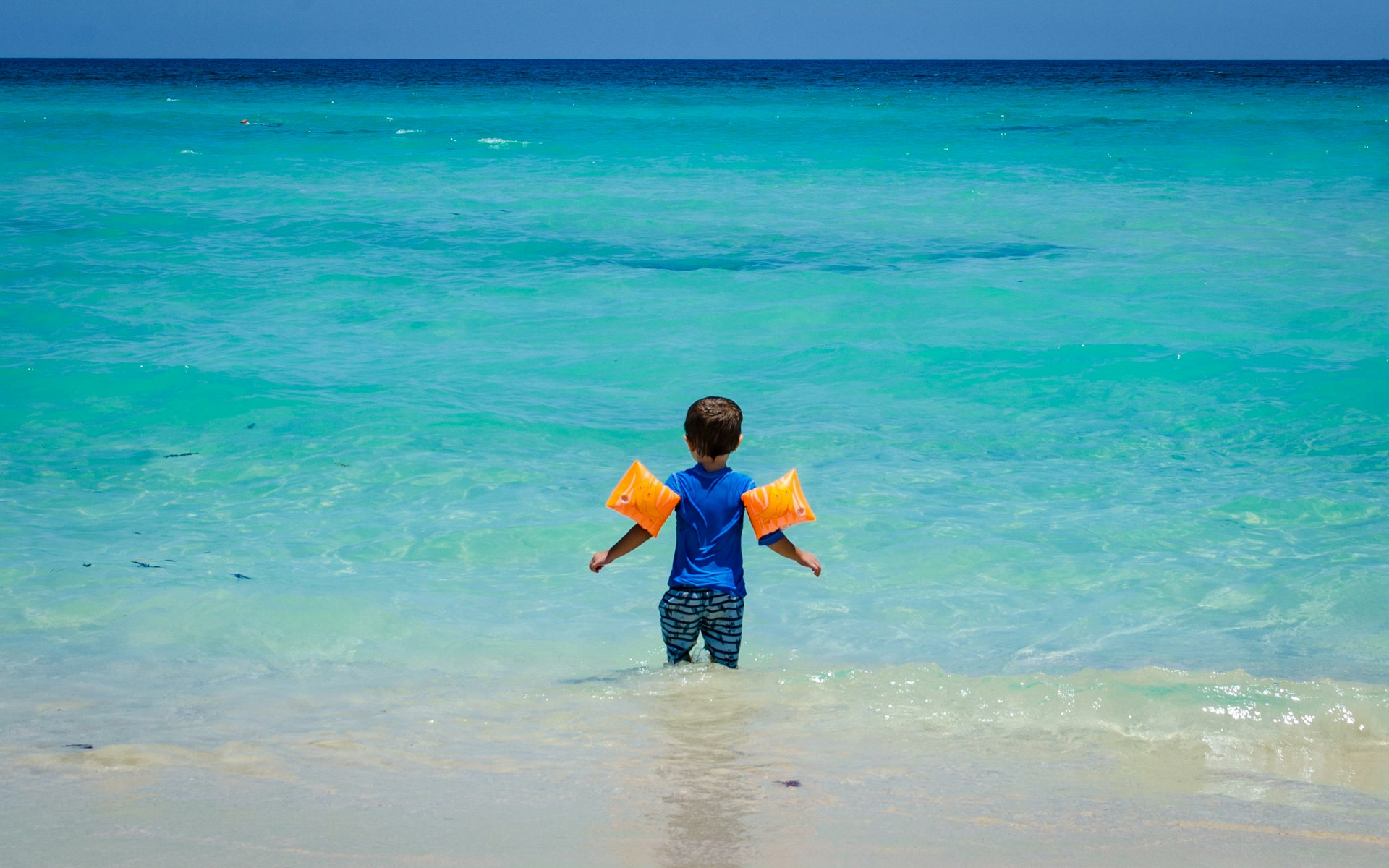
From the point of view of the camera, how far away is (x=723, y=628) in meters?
4.14

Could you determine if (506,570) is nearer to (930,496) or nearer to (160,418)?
(930,496)

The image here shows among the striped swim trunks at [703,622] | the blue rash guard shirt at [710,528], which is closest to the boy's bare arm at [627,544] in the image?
the blue rash guard shirt at [710,528]

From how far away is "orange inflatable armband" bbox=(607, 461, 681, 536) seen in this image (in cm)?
384

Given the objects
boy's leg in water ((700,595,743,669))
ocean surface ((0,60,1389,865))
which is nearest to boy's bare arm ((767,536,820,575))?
boy's leg in water ((700,595,743,669))

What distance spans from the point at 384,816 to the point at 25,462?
18.7ft

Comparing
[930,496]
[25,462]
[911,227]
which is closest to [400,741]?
[930,496]

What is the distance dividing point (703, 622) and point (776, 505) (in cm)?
57

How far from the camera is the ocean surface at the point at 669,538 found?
3.19 meters

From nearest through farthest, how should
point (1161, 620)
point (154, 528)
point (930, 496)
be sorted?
point (1161, 620) → point (154, 528) → point (930, 496)

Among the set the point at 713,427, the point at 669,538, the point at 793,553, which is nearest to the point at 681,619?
the point at 793,553

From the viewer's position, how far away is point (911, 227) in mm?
17516

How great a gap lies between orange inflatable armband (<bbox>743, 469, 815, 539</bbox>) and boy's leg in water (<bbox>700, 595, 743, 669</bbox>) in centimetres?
32

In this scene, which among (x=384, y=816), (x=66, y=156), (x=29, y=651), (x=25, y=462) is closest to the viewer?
(x=384, y=816)

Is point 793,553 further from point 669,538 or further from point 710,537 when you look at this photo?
point 669,538
